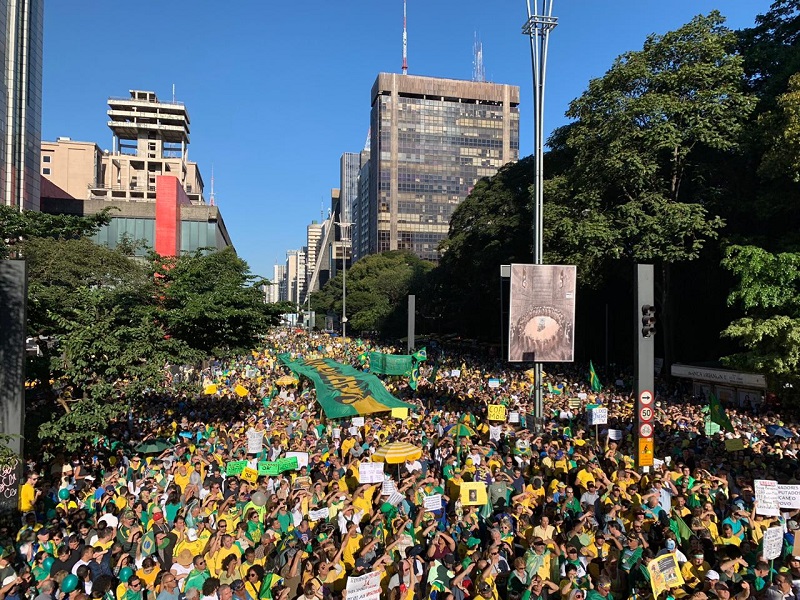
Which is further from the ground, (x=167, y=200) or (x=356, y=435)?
(x=167, y=200)

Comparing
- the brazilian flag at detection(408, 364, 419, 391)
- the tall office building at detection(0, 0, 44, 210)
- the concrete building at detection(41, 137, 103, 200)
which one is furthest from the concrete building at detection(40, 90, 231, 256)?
the brazilian flag at detection(408, 364, 419, 391)

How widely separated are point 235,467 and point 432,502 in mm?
4441

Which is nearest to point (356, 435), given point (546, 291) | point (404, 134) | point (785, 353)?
point (546, 291)

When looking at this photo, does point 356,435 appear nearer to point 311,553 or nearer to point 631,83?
point 311,553

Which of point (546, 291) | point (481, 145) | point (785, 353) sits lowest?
point (785, 353)

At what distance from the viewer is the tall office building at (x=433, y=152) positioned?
116125 mm

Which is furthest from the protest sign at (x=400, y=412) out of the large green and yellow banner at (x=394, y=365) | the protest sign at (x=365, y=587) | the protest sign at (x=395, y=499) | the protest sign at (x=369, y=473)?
the protest sign at (x=365, y=587)

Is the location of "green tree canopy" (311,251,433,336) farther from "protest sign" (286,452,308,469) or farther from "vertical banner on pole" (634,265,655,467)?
"protest sign" (286,452,308,469)

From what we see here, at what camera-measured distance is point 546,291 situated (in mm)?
15852

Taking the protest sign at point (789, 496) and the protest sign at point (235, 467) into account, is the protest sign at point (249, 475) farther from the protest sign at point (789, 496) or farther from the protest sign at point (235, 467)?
the protest sign at point (789, 496)

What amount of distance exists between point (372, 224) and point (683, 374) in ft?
338

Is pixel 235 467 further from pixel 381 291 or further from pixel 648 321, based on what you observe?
pixel 381 291

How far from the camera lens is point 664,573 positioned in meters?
6.95

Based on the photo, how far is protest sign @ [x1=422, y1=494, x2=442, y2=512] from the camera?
9.62m
